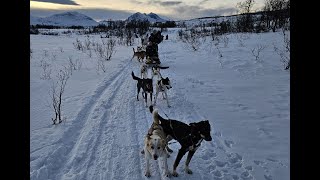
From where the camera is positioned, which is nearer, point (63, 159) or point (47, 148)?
point (63, 159)

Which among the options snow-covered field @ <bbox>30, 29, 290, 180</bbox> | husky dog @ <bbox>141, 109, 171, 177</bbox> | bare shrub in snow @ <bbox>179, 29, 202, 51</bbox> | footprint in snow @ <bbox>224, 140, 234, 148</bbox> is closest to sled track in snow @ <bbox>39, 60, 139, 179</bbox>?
snow-covered field @ <bbox>30, 29, 290, 180</bbox>

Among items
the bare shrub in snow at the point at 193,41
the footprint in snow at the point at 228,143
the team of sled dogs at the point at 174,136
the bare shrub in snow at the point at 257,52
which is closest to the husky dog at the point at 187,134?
the team of sled dogs at the point at 174,136

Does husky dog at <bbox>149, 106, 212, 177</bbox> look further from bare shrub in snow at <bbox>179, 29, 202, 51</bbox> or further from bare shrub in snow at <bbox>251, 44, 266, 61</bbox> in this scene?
bare shrub in snow at <bbox>179, 29, 202, 51</bbox>

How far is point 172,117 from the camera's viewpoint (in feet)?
24.8

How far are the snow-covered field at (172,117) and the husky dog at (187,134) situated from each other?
38 cm

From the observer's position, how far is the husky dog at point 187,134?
4.41 m

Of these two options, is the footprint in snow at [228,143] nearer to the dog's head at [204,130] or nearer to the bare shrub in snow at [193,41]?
the dog's head at [204,130]

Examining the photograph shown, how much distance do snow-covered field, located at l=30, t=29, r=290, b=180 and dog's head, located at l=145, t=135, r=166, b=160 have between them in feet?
1.67

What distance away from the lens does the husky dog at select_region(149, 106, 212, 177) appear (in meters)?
4.41
